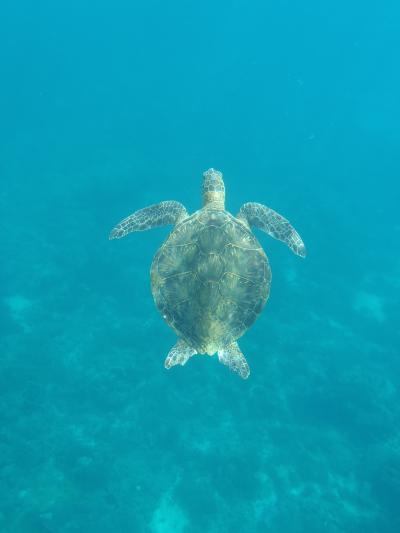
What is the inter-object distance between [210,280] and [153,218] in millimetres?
5078

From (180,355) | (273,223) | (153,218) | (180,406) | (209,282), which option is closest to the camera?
(209,282)

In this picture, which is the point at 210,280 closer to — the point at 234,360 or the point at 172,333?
the point at 234,360

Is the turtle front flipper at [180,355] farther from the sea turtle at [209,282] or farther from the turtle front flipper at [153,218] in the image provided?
the turtle front flipper at [153,218]

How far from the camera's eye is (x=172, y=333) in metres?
26.1

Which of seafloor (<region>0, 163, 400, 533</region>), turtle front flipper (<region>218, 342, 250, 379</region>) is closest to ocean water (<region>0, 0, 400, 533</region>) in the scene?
seafloor (<region>0, 163, 400, 533</region>)

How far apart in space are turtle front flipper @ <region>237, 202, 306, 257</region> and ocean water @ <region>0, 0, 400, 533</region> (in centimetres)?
1292

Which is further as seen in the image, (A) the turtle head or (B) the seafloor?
(B) the seafloor

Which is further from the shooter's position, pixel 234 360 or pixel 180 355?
pixel 234 360

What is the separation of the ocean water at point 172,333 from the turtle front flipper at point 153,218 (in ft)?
41.7

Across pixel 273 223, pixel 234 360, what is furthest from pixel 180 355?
pixel 273 223

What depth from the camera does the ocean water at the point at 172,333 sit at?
68.9 feet

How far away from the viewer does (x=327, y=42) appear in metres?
61.8

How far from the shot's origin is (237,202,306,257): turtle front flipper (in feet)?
42.3

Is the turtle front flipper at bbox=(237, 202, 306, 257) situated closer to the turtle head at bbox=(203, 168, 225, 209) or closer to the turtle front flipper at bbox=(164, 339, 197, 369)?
the turtle head at bbox=(203, 168, 225, 209)
